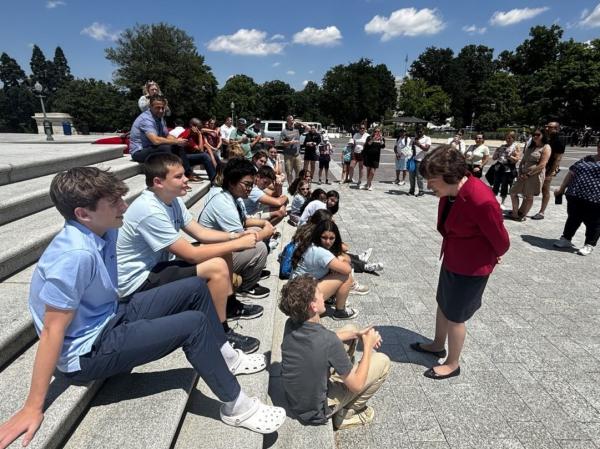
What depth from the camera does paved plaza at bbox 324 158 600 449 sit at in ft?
7.69

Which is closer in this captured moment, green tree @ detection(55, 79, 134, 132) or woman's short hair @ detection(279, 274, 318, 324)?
woman's short hair @ detection(279, 274, 318, 324)

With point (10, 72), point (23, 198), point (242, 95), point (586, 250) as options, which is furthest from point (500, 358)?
point (10, 72)

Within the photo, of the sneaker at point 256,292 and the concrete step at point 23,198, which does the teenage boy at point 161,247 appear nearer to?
the sneaker at point 256,292

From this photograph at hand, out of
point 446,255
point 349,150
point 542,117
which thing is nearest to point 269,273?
point 446,255

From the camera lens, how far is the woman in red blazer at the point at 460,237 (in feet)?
7.78

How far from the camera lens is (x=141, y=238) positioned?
2.46 m

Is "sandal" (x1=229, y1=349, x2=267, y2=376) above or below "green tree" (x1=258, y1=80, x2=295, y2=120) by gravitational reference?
below

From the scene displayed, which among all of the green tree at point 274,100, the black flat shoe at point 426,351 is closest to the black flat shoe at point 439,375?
the black flat shoe at point 426,351

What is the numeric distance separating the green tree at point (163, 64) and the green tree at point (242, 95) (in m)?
25.8

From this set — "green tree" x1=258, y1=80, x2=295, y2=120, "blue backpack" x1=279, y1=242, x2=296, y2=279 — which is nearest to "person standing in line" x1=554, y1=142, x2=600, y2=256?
"blue backpack" x1=279, y1=242, x2=296, y2=279

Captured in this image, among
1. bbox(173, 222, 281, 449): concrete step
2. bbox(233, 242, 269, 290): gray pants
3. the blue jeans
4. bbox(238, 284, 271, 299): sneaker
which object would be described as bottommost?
bbox(238, 284, 271, 299): sneaker

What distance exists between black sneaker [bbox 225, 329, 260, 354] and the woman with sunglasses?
22.3 ft

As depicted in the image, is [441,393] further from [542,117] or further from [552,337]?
[542,117]

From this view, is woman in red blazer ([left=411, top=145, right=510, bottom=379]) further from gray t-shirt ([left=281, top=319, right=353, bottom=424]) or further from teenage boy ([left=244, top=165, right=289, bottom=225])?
teenage boy ([left=244, top=165, right=289, bottom=225])
